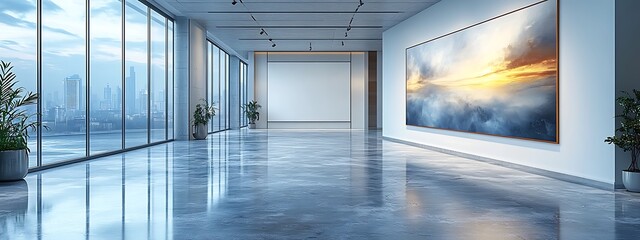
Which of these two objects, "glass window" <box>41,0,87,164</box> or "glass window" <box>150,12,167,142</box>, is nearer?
"glass window" <box>150,12,167,142</box>

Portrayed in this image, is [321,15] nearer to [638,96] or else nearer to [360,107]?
[638,96]

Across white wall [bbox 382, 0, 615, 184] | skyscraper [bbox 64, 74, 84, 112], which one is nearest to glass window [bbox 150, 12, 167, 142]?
skyscraper [bbox 64, 74, 84, 112]

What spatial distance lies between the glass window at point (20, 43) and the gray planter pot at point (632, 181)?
13304 millimetres

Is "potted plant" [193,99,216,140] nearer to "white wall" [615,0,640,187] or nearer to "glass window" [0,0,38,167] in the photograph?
"glass window" [0,0,38,167]

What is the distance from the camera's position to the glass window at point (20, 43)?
15203 mm

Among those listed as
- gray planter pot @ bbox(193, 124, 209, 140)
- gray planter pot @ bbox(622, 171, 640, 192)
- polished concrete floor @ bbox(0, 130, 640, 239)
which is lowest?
polished concrete floor @ bbox(0, 130, 640, 239)

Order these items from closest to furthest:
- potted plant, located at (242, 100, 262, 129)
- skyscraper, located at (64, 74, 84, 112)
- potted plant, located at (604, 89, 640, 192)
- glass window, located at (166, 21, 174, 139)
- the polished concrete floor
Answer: the polished concrete floor → potted plant, located at (604, 89, 640, 192) → glass window, located at (166, 21, 174, 139) → skyscraper, located at (64, 74, 84, 112) → potted plant, located at (242, 100, 262, 129)

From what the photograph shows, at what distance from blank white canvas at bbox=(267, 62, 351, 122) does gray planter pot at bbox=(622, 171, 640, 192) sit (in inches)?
1048

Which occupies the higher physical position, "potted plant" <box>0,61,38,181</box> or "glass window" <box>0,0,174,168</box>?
"glass window" <box>0,0,174,168</box>

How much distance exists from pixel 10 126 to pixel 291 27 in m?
13.9

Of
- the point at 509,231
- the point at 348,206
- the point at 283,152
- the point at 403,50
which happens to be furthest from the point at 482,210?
the point at 403,50

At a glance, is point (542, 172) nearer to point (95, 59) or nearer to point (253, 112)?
point (95, 59)

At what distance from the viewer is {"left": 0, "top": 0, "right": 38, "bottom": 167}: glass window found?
15203 millimetres

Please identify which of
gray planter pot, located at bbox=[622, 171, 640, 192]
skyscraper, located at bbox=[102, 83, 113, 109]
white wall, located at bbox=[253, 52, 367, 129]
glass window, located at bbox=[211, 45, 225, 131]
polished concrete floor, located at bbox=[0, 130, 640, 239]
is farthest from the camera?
white wall, located at bbox=[253, 52, 367, 129]
